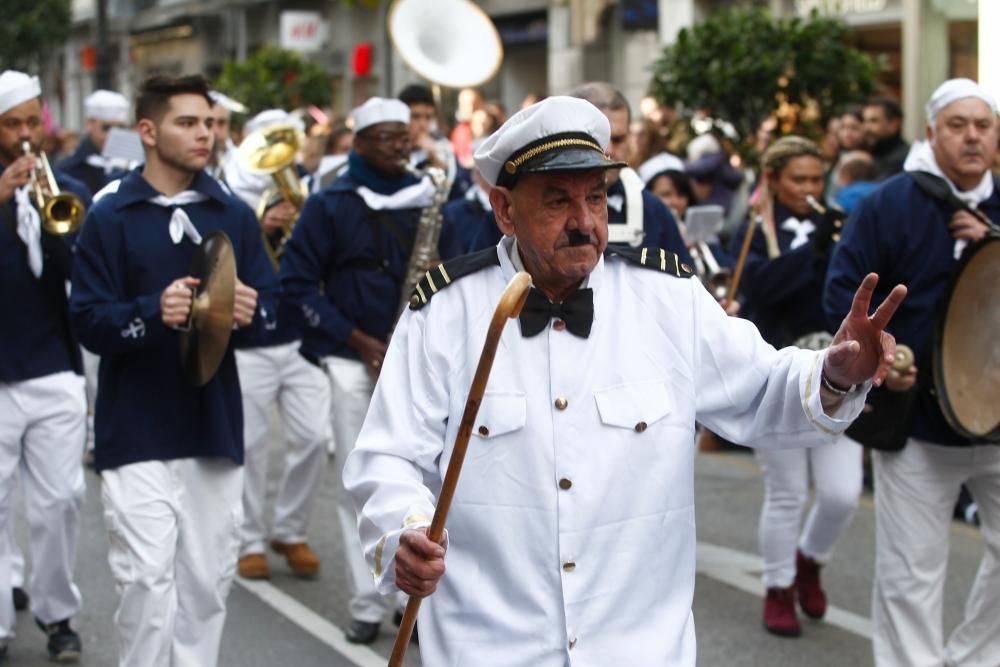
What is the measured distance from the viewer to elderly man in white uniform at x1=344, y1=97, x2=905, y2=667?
3.61 m

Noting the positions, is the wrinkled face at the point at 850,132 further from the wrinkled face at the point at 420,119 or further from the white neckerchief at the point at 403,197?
the white neckerchief at the point at 403,197

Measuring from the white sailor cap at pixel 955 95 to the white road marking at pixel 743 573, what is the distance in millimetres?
2312

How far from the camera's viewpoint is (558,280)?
12.3ft

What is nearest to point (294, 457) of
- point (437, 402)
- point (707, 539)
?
point (707, 539)

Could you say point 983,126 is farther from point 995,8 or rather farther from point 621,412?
point 995,8

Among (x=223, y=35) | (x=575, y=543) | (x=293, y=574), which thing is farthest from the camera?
(x=223, y=35)

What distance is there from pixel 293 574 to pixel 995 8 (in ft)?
26.3

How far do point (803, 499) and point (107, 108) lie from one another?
7.51m

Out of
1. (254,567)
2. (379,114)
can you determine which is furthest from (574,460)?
(254,567)

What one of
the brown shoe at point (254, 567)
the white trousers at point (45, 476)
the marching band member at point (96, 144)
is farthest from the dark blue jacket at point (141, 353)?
the marching band member at point (96, 144)

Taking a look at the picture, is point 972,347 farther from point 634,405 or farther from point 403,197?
point 403,197

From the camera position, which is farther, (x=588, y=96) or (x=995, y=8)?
(x=995, y=8)

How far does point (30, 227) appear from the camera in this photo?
672 cm

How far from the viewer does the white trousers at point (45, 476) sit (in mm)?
6664
